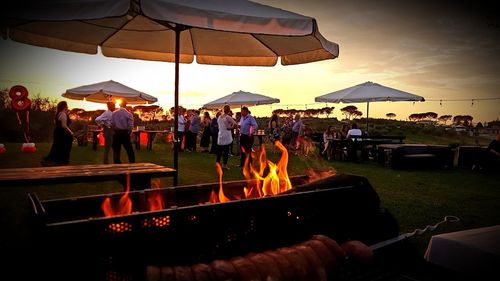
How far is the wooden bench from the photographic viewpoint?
384cm

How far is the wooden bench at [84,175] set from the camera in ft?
12.6

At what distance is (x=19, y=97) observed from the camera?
55.4ft

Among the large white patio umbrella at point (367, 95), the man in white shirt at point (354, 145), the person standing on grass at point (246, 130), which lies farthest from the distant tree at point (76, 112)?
the man in white shirt at point (354, 145)

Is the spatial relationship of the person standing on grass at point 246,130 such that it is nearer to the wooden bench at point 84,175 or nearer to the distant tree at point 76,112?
the wooden bench at point 84,175

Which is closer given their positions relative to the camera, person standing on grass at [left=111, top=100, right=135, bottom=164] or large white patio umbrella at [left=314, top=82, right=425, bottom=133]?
person standing on grass at [left=111, top=100, right=135, bottom=164]

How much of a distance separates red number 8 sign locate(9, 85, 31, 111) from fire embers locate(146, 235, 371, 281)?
60.1 ft

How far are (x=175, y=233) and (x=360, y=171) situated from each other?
9847 mm

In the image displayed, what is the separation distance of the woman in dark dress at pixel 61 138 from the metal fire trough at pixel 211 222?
274 inches

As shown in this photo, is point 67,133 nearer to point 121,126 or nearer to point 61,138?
point 61,138

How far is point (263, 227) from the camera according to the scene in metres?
2.87

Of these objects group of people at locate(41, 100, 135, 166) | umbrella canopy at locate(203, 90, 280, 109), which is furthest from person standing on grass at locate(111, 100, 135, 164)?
umbrella canopy at locate(203, 90, 280, 109)

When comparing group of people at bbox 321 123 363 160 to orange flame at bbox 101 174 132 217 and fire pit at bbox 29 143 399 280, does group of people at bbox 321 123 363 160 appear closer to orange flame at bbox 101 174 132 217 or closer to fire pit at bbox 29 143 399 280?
fire pit at bbox 29 143 399 280

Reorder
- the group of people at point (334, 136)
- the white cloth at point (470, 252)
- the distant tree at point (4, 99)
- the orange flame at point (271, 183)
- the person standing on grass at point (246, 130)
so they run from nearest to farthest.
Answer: the white cloth at point (470, 252) < the orange flame at point (271, 183) < the person standing on grass at point (246, 130) < the group of people at point (334, 136) < the distant tree at point (4, 99)

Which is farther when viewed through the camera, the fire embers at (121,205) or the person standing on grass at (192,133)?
the person standing on grass at (192,133)
